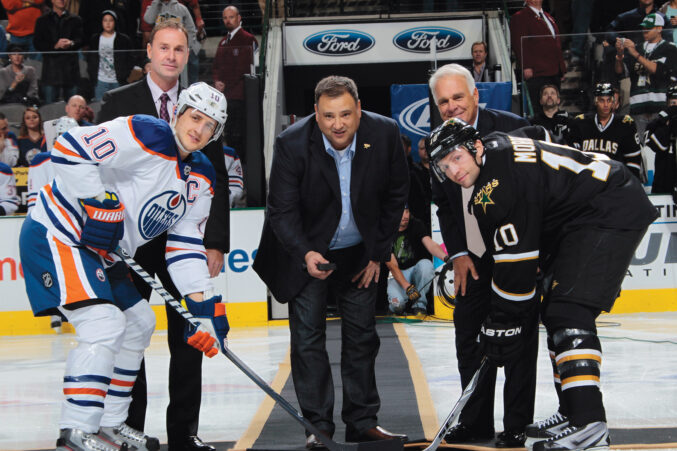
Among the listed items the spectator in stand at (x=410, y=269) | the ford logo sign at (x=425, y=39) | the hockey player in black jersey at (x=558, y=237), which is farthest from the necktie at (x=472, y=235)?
the ford logo sign at (x=425, y=39)

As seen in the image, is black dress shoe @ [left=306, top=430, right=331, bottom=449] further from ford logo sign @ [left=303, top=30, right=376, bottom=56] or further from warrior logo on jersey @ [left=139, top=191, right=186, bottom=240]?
ford logo sign @ [left=303, top=30, right=376, bottom=56]

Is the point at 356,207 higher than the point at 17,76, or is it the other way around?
the point at 17,76

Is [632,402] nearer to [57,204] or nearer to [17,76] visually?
[57,204]

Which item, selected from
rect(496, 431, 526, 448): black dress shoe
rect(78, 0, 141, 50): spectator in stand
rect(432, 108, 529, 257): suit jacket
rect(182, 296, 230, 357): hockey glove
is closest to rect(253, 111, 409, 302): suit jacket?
rect(432, 108, 529, 257): suit jacket

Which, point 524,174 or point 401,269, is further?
point 401,269

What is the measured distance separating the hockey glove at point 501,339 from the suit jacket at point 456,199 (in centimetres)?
62

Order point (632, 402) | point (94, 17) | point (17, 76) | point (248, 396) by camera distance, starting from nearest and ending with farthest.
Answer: point (632, 402) < point (248, 396) < point (17, 76) < point (94, 17)

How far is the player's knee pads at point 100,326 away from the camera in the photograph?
3.02 m

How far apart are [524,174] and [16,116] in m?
6.48

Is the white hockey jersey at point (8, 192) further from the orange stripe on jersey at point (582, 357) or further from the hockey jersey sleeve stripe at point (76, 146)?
the orange stripe on jersey at point (582, 357)

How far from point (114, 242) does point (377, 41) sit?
30.6 feet

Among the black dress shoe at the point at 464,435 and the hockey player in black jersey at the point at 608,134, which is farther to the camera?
the hockey player in black jersey at the point at 608,134

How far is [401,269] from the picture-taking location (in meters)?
8.45

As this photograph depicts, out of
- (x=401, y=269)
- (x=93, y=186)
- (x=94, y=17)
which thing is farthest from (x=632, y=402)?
(x=94, y=17)
